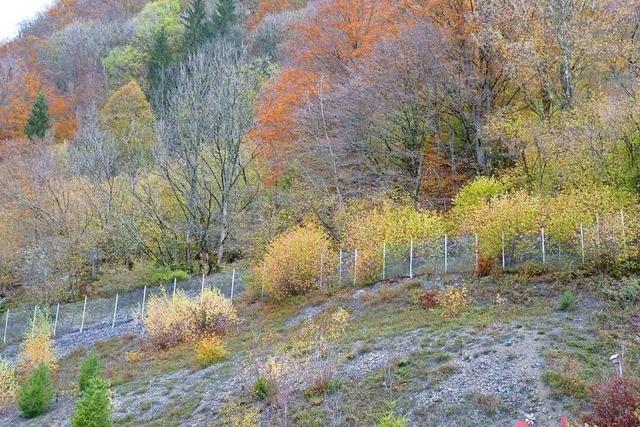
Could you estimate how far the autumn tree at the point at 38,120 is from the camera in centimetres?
5784

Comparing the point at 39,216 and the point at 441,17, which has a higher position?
the point at 441,17

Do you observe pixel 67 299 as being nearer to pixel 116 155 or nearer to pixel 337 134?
pixel 116 155

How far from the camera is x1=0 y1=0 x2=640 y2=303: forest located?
24594mm

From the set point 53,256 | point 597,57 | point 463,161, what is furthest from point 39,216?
point 597,57

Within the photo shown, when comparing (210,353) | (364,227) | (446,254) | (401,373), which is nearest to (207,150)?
(364,227)

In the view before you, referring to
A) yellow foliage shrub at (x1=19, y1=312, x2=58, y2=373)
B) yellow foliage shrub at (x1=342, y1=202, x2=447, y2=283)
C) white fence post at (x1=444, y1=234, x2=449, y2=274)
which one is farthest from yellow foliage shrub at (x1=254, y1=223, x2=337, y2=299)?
yellow foliage shrub at (x1=19, y1=312, x2=58, y2=373)

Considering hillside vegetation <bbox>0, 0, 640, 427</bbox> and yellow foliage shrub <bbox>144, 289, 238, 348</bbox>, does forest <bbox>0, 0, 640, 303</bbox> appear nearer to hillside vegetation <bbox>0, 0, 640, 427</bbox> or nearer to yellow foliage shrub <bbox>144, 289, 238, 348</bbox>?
hillside vegetation <bbox>0, 0, 640, 427</bbox>

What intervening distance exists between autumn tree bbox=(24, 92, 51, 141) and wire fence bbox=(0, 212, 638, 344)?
3012 centimetres

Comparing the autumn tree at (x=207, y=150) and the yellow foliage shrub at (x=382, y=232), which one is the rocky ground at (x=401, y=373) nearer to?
the yellow foliage shrub at (x=382, y=232)

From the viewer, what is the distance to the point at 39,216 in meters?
39.9

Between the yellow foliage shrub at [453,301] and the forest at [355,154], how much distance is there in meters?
2.27

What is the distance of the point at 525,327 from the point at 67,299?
25107 millimetres

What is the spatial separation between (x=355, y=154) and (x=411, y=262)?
11.3 m

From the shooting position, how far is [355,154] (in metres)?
33.7
